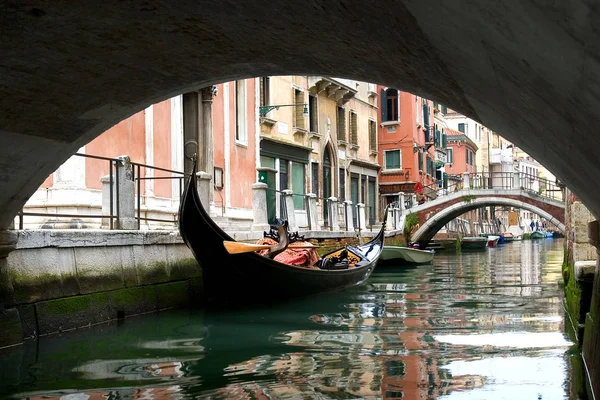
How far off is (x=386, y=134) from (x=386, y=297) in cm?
1977

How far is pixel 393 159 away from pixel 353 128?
5184 millimetres

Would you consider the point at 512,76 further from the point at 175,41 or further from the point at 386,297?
the point at 386,297

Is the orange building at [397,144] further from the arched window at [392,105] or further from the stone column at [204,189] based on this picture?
the stone column at [204,189]

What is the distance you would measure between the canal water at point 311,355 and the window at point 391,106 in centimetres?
2065

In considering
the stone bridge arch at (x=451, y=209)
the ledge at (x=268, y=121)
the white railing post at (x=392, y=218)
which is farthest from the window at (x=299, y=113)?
the stone bridge arch at (x=451, y=209)

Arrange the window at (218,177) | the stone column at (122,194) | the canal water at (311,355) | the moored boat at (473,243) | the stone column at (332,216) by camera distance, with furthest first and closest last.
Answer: the moored boat at (473,243), the stone column at (332,216), the window at (218,177), the stone column at (122,194), the canal water at (311,355)

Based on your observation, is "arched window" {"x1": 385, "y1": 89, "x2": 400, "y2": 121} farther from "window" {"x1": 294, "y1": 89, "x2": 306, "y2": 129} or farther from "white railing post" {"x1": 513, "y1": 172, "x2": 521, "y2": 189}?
"window" {"x1": 294, "y1": 89, "x2": 306, "y2": 129}

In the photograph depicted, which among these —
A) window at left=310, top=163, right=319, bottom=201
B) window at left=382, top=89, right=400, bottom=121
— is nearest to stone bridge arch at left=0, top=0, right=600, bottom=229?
window at left=310, top=163, right=319, bottom=201

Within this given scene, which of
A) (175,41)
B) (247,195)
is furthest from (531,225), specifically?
(175,41)

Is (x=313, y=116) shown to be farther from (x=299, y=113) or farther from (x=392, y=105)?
Answer: (x=392, y=105)

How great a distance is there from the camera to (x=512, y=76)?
7.39ft

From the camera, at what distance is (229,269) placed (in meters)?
8.72

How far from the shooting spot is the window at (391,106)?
2919 centimetres

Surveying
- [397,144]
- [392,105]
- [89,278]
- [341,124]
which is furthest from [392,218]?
[89,278]
